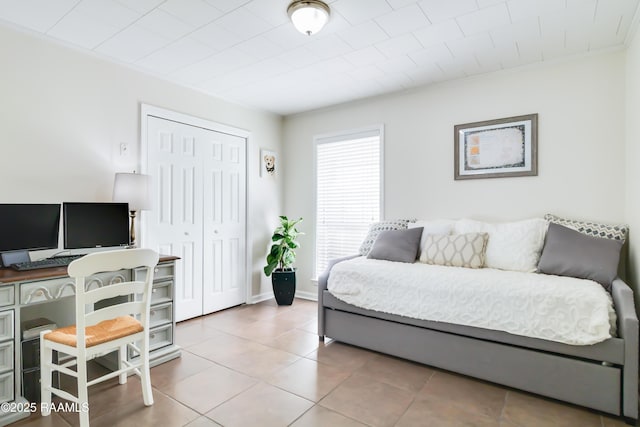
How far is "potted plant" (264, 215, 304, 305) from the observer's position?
13.9 feet

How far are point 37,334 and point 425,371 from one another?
8.70 feet

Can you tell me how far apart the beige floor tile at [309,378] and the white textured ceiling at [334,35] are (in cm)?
255

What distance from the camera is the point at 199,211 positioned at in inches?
149

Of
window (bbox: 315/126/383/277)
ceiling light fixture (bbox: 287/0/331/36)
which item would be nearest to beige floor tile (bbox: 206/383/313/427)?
window (bbox: 315/126/383/277)

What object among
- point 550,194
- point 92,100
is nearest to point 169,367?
point 92,100

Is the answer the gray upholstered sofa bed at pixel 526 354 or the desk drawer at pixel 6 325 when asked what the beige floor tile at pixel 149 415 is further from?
the gray upholstered sofa bed at pixel 526 354

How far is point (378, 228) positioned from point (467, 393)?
1.85 meters

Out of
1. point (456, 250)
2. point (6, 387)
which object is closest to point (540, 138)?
point (456, 250)

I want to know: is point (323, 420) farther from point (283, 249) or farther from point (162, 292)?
point (283, 249)

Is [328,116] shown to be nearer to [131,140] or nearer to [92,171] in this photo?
[131,140]

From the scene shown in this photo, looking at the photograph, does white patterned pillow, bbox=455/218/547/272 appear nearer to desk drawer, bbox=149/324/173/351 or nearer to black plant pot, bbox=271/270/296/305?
black plant pot, bbox=271/270/296/305

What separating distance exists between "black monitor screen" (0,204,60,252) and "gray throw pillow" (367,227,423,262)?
2.63m

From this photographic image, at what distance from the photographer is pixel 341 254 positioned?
4379 millimetres

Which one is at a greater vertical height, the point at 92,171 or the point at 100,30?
the point at 100,30
